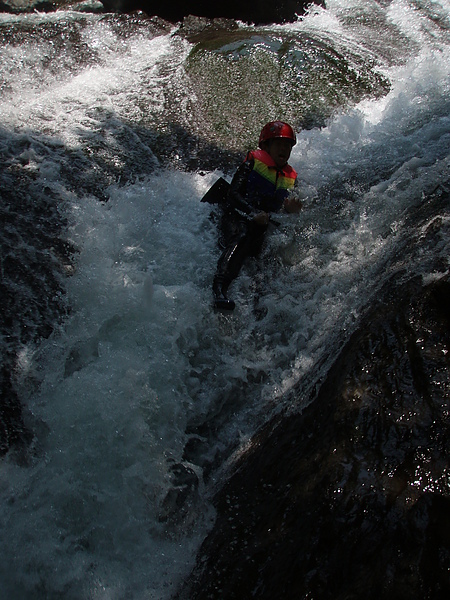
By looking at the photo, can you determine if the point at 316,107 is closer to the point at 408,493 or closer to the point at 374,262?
the point at 374,262

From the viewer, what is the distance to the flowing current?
2602 mm

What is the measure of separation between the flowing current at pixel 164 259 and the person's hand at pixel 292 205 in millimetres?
80

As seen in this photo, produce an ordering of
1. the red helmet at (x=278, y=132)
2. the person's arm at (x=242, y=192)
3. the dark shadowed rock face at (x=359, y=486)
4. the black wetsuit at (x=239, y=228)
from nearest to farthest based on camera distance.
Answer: the dark shadowed rock face at (x=359, y=486) < the black wetsuit at (x=239, y=228) < the person's arm at (x=242, y=192) < the red helmet at (x=278, y=132)

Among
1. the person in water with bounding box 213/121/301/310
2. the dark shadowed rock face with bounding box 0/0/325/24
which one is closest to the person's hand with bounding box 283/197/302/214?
the person in water with bounding box 213/121/301/310

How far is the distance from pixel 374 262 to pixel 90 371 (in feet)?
7.17

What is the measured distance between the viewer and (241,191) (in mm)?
4504

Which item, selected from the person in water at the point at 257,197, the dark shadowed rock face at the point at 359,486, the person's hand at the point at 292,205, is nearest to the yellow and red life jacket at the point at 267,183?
the person in water at the point at 257,197

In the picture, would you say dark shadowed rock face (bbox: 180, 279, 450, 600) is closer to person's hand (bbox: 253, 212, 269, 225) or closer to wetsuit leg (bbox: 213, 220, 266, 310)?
wetsuit leg (bbox: 213, 220, 266, 310)

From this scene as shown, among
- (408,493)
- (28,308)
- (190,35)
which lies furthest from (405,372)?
(190,35)

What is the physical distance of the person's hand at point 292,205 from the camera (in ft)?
14.9

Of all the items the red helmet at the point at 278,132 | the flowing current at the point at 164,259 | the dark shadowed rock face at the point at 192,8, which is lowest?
the flowing current at the point at 164,259

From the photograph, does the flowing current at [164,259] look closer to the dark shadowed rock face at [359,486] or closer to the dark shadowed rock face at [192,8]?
the dark shadowed rock face at [359,486]

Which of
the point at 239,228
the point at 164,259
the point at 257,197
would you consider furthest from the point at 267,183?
the point at 164,259

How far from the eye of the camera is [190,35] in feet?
25.7
